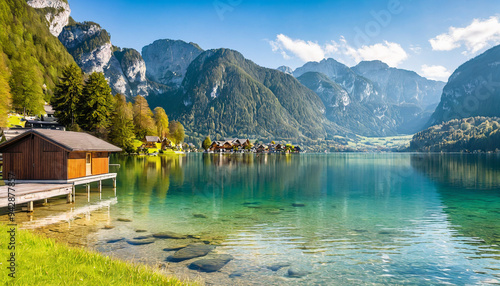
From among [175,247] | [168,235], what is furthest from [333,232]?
[168,235]

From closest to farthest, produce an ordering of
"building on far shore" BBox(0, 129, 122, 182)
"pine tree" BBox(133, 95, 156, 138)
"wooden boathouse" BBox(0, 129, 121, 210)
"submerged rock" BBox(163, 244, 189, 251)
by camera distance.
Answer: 1. "submerged rock" BBox(163, 244, 189, 251)
2. "wooden boathouse" BBox(0, 129, 121, 210)
3. "building on far shore" BBox(0, 129, 122, 182)
4. "pine tree" BBox(133, 95, 156, 138)

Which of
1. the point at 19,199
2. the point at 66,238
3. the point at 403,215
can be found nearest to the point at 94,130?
the point at 19,199

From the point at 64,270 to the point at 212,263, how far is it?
265 inches

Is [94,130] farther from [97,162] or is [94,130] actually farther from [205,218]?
[205,218]

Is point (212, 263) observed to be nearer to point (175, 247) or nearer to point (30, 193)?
point (175, 247)

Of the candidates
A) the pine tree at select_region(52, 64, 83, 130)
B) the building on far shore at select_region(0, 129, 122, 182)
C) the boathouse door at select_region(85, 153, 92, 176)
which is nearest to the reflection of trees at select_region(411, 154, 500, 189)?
the boathouse door at select_region(85, 153, 92, 176)

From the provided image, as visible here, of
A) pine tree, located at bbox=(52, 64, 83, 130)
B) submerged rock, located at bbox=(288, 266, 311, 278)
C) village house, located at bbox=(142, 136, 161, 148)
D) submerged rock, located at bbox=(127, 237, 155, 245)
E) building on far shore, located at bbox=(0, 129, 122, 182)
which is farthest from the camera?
village house, located at bbox=(142, 136, 161, 148)

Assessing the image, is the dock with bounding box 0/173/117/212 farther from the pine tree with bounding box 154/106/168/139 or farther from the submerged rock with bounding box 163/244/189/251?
the pine tree with bounding box 154/106/168/139

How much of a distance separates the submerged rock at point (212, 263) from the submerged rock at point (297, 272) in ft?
10.4

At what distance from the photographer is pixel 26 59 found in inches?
5625

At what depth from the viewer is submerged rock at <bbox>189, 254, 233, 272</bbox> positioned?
13742 mm

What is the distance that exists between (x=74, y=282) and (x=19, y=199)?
1853 centimetres

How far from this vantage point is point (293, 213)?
27125 mm

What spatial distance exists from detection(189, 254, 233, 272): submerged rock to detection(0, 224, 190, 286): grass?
373 cm
